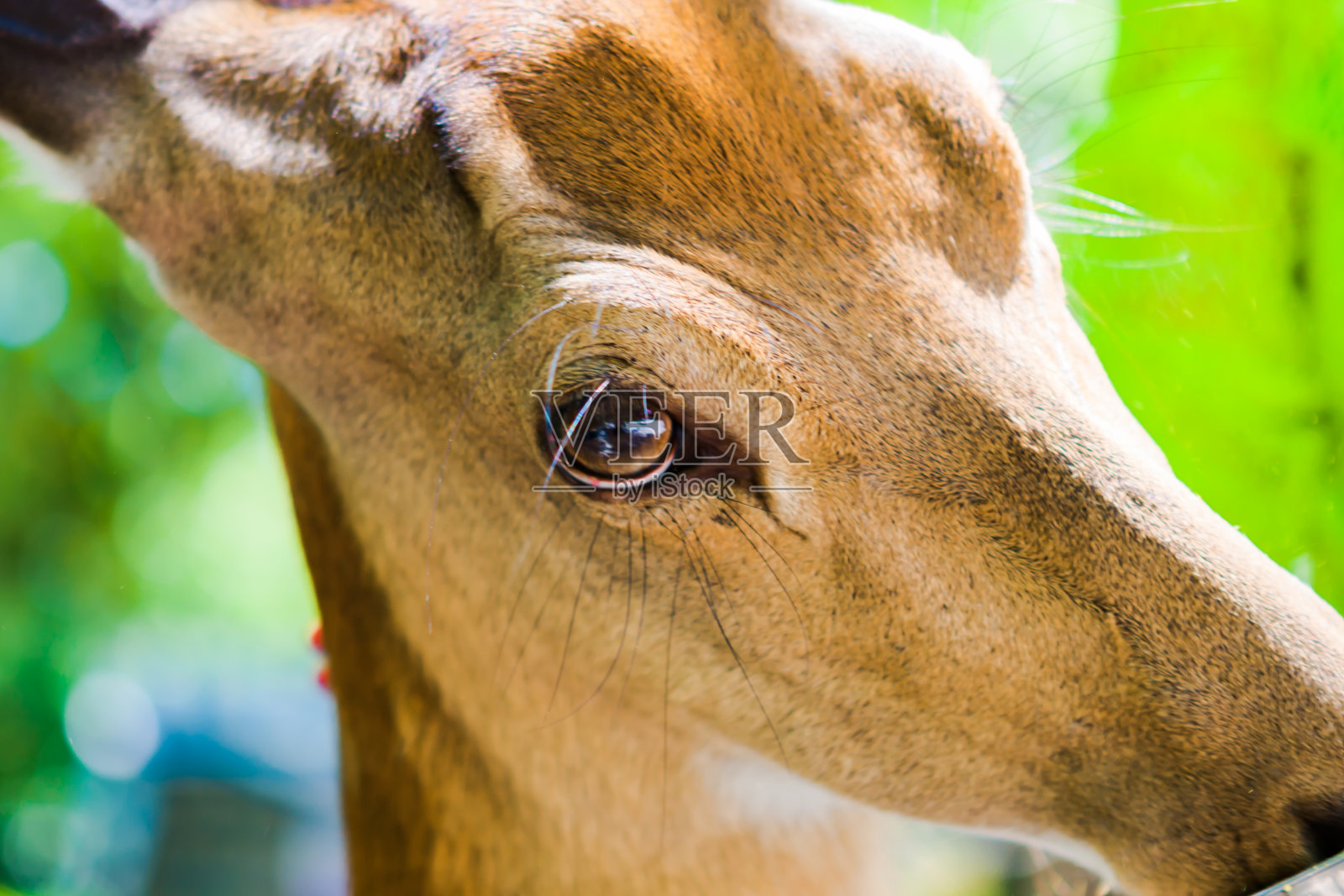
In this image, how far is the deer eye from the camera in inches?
30.2

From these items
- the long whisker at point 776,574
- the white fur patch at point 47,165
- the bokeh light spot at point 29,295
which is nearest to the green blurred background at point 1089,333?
the bokeh light spot at point 29,295

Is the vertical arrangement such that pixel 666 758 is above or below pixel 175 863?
above

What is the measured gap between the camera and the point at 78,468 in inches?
63.9

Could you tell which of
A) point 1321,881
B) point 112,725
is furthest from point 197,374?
point 1321,881

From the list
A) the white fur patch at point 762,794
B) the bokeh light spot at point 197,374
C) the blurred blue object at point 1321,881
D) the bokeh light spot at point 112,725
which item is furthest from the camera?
the bokeh light spot at point 112,725

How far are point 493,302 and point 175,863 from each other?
4.90 ft

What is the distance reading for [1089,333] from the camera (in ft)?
3.48

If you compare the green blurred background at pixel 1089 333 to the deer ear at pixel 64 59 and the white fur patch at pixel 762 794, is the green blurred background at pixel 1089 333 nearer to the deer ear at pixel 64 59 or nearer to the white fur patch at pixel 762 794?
the deer ear at pixel 64 59

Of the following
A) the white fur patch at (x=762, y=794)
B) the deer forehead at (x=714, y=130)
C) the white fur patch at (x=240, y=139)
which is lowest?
the white fur patch at (x=762, y=794)

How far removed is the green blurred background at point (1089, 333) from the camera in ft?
2.92

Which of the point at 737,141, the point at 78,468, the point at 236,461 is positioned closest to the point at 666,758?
the point at 737,141

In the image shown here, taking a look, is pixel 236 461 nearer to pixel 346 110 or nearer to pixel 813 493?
pixel 346 110

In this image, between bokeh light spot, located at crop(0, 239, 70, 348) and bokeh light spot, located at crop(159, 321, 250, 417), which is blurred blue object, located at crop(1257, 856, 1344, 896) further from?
bokeh light spot, located at crop(0, 239, 70, 348)

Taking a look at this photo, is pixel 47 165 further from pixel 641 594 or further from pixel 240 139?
pixel 641 594
